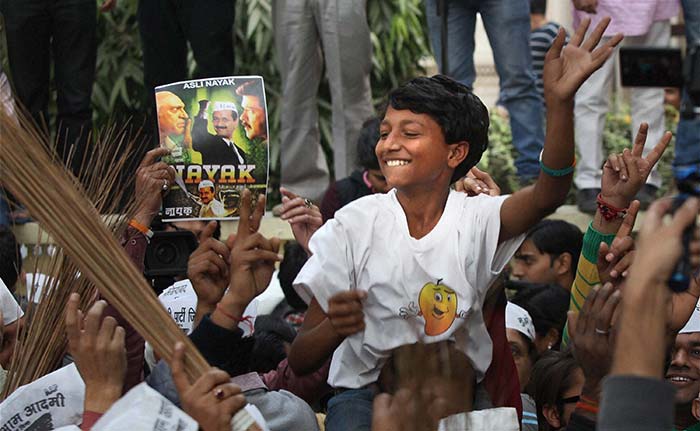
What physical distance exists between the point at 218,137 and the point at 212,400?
155 cm

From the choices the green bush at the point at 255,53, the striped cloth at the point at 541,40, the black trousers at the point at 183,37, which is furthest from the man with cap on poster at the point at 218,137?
the green bush at the point at 255,53

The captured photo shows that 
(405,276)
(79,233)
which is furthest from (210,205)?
(79,233)

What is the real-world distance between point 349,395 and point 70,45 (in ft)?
11.0

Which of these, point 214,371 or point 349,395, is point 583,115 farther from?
point 214,371

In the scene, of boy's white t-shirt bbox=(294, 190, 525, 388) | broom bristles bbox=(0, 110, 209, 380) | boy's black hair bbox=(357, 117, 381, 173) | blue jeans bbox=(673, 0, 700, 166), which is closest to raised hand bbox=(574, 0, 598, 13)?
blue jeans bbox=(673, 0, 700, 166)

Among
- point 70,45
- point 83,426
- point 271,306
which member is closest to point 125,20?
point 70,45

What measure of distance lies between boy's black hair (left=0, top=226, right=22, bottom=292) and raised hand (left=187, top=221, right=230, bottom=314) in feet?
5.86

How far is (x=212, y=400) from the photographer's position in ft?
9.91

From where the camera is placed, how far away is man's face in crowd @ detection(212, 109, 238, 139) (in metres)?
4.42

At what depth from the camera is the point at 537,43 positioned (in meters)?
7.99

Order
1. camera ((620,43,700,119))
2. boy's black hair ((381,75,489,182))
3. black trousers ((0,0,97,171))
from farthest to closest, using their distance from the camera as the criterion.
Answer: black trousers ((0,0,97,171)) < boy's black hair ((381,75,489,182)) < camera ((620,43,700,119))

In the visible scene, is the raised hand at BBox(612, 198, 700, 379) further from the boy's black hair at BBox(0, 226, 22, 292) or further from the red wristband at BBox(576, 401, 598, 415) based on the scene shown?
the boy's black hair at BBox(0, 226, 22, 292)

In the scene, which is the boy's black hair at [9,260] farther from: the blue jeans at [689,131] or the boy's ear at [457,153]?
the blue jeans at [689,131]

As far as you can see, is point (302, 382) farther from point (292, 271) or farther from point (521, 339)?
point (292, 271)
